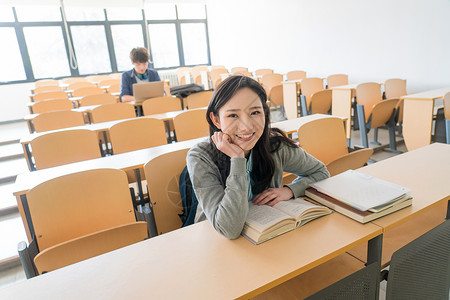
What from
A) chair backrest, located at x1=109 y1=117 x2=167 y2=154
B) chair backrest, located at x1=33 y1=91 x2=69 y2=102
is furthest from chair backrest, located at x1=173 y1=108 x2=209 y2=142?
chair backrest, located at x1=33 y1=91 x2=69 y2=102

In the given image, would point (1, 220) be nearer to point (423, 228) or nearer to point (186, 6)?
point (423, 228)

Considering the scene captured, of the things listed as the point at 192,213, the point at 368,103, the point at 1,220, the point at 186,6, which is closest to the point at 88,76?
the point at 186,6

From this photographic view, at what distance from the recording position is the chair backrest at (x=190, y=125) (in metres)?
2.58

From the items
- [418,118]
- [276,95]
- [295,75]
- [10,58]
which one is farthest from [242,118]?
[10,58]

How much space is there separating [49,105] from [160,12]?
20.1ft

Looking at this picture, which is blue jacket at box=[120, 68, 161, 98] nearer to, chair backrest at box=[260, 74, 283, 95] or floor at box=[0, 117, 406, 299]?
floor at box=[0, 117, 406, 299]

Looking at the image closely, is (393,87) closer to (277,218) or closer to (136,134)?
(136,134)

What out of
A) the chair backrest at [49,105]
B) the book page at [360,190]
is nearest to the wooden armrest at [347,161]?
the book page at [360,190]

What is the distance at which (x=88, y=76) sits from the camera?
26.1 ft

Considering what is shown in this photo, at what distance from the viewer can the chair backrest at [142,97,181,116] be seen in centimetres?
337

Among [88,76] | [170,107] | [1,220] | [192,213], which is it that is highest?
[88,76]

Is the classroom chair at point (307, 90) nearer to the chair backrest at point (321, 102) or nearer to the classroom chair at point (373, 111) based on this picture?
the chair backrest at point (321, 102)

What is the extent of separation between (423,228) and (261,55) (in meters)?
6.77

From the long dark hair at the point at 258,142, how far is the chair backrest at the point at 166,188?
1.63 feet
